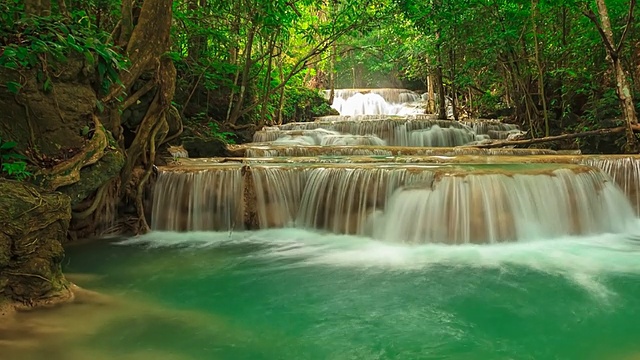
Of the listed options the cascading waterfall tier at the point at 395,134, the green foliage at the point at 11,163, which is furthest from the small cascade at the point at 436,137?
the green foliage at the point at 11,163

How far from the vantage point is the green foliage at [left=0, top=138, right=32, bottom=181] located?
11.1ft

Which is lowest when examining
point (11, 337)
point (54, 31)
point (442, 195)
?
point (11, 337)

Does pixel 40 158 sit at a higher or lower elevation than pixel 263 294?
higher

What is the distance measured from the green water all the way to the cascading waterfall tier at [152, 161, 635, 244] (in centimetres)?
32

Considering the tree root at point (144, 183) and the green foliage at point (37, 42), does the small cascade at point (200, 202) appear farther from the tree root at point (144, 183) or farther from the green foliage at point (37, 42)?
the green foliage at point (37, 42)

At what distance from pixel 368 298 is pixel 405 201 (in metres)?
2.47

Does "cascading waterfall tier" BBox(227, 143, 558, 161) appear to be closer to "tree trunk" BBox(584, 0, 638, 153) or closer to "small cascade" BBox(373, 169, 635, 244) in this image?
"tree trunk" BBox(584, 0, 638, 153)

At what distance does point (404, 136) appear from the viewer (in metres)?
13.1

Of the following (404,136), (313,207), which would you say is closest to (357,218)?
(313,207)

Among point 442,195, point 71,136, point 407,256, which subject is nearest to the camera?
point 71,136

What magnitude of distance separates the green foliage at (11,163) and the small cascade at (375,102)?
69.5 ft

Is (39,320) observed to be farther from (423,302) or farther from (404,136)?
(404,136)

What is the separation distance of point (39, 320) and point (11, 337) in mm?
255

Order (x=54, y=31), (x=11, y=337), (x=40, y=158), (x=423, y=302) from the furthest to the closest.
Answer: (x=40, y=158) → (x=423, y=302) → (x=54, y=31) → (x=11, y=337)
